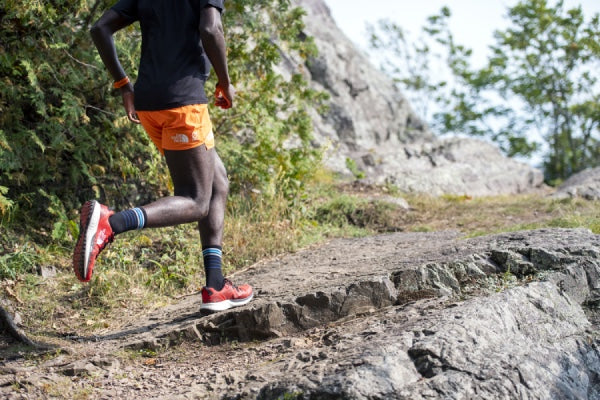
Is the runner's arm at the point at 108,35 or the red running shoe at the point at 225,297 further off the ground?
the runner's arm at the point at 108,35

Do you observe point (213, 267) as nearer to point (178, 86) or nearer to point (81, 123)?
point (178, 86)

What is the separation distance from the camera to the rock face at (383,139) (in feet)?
35.0

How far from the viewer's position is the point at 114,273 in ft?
14.9

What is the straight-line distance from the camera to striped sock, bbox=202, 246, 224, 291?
3.65 metres

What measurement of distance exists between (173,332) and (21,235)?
240cm

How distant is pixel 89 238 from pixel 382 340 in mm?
1500

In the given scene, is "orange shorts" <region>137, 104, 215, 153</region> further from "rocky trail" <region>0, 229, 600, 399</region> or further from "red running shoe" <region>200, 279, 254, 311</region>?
"rocky trail" <region>0, 229, 600, 399</region>

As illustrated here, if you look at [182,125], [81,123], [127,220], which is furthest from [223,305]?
[81,123]

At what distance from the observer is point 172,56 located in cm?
334

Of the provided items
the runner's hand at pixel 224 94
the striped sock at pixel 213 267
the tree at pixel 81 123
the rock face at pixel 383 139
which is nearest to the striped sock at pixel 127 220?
the striped sock at pixel 213 267

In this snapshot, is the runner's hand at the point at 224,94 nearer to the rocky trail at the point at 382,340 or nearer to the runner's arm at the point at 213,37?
the runner's arm at the point at 213,37

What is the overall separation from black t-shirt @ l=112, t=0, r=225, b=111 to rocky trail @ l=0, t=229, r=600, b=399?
4.13 feet

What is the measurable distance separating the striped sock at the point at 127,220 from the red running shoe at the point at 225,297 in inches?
26.3

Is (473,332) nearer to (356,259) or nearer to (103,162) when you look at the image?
(356,259)
